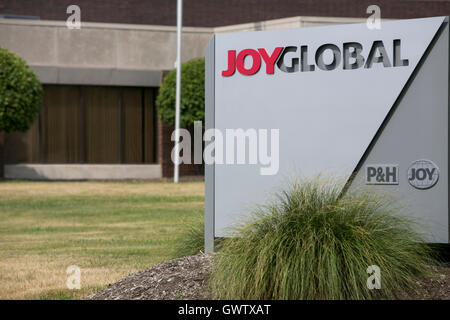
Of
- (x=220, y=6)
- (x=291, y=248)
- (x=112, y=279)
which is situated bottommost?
(x=112, y=279)

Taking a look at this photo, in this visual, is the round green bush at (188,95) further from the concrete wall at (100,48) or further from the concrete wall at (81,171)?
the concrete wall at (81,171)

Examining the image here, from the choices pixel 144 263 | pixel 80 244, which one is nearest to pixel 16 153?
pixel 80 244

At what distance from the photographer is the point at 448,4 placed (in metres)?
39.5

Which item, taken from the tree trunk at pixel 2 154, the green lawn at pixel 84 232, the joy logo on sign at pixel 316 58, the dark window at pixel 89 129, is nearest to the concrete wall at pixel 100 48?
the dark window at pixel 89 129

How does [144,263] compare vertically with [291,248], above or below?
below

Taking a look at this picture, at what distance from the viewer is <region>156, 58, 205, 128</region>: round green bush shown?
27422 mm

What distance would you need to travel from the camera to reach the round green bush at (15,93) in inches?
1001

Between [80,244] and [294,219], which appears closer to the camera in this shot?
[294,219]

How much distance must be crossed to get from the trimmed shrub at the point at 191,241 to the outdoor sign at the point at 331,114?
1.24ft

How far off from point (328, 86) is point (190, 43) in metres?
23.6

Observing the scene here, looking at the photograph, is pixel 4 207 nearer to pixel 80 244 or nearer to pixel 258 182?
Answer: pixel 80 244

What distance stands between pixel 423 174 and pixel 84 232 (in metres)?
7.66

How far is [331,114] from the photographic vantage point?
670cm

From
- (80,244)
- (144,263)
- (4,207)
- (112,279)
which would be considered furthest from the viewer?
(4,207)
